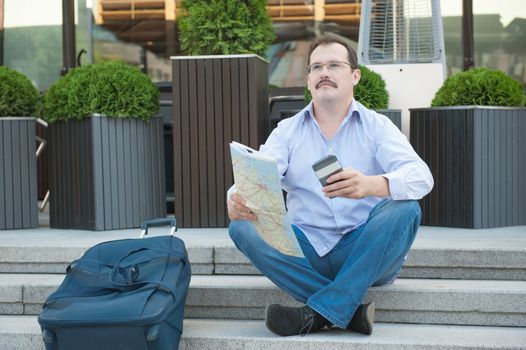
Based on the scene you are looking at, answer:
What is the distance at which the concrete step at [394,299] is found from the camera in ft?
12.8

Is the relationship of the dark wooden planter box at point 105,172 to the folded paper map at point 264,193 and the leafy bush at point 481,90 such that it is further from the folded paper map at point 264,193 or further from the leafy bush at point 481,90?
the folded paper map at point 264,193

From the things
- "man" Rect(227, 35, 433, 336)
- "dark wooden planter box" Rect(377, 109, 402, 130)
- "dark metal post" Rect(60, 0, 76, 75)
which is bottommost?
"man" Rect(227, 35, 433, 336)

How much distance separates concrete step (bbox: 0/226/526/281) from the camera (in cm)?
418

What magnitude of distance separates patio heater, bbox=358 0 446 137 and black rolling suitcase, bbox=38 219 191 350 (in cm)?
241

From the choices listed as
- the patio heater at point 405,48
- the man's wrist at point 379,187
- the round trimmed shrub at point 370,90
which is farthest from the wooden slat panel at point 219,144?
the man's wrist at point 379,187

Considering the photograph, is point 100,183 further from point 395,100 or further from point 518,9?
point 518,9

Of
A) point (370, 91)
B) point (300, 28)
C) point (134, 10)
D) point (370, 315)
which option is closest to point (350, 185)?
point (370, 315)

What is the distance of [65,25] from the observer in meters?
8.41

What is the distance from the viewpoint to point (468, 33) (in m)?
7.84

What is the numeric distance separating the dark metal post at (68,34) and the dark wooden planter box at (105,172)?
2929 mm

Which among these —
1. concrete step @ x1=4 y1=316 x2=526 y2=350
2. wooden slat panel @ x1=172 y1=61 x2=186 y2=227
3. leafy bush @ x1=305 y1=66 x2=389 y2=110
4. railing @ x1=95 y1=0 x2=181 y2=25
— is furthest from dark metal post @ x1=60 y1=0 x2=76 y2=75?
concrete step @ x1=4 y1=316 x2=526 y2=350

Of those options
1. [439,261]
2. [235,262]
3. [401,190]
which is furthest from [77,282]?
[439,261]

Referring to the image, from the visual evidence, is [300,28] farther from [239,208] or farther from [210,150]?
[239,208]

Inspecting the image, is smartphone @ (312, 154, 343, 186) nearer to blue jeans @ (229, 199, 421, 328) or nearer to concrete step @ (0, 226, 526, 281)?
blue jeans @ (229, 199, 421, 328)
